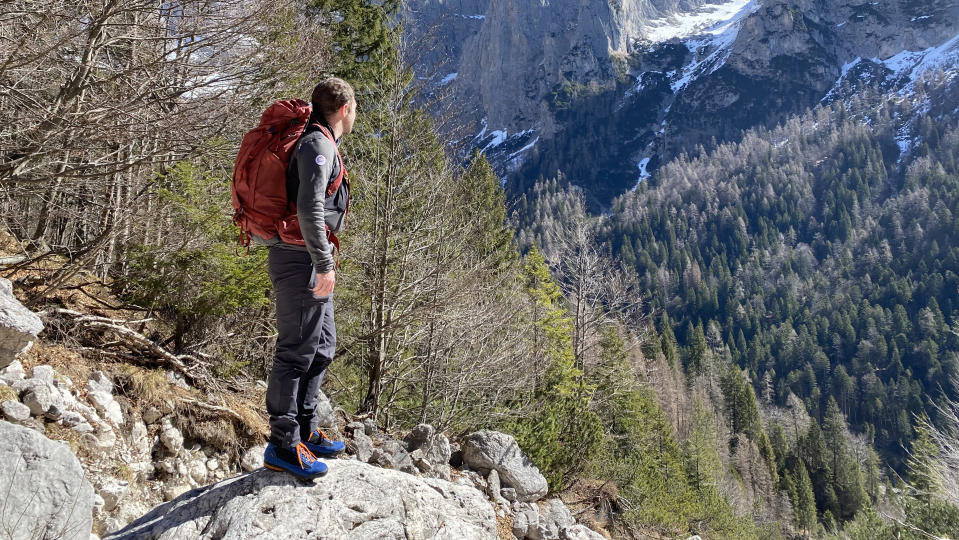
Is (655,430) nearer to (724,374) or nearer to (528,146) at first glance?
(724,374)

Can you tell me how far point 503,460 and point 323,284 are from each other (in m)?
4.53

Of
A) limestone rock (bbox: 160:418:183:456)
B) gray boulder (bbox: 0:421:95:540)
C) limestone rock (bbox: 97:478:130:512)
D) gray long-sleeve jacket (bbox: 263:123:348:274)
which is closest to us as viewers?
gray boulder (bbox: 0:421:95:540)

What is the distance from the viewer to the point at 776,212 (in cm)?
13000

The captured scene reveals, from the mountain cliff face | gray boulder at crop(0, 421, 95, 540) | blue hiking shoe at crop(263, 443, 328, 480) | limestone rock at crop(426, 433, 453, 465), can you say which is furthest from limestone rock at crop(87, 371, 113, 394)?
the mountain cliff face

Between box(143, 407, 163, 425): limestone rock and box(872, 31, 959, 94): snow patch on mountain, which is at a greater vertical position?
box(872, 31, 959, 94): snow patch on mountain

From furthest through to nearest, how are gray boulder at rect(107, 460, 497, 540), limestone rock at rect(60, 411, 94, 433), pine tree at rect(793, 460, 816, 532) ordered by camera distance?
1. pine tree at rect(793, 460, 816, 532)
2. limestone rock at rect(60, 411, 94, 433)
3. gray boulder at rect(107, 460, 497, 540)

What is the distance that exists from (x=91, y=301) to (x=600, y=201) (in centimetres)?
17597

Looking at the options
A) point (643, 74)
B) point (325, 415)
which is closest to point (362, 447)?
point (325, 415)

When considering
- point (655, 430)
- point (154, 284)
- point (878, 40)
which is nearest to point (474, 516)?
point (154, 284)

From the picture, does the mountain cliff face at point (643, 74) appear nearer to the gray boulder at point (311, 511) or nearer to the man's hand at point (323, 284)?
the gray boulder at point (311, 511)

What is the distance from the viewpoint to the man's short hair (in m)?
2.93

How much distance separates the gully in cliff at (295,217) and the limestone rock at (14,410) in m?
1.51

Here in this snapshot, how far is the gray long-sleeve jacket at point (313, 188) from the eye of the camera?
2.69 meters

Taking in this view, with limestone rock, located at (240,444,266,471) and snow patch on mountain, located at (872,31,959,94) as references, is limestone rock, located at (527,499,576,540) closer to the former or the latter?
limestone rock, located at (240,444,266,471)
